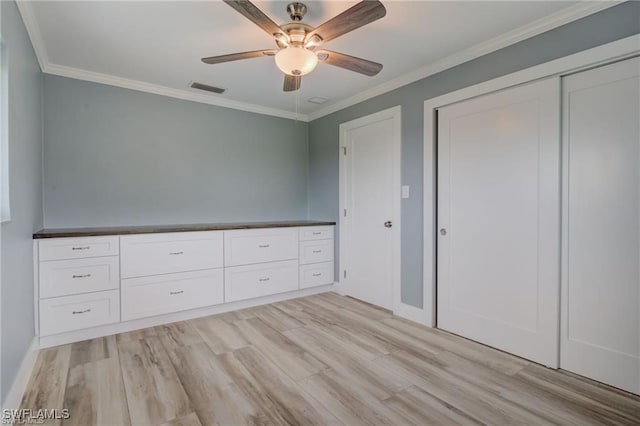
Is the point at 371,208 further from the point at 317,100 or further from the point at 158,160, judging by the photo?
the point at 158,160

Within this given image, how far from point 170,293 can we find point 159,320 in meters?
0.26

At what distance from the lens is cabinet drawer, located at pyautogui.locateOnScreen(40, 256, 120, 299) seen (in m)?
2.46

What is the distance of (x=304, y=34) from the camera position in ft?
6.46

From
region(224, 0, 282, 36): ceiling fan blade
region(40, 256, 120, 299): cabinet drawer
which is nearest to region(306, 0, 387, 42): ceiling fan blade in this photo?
region(224, 0, 282, 36): ceiling fan blade

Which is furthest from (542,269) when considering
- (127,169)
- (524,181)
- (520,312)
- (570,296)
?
(127,169)

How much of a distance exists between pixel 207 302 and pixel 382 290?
1814mm

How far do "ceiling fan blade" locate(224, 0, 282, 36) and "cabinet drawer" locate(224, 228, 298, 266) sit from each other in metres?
2.05

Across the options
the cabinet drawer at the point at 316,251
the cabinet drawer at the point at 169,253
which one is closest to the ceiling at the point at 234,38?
the cabinet drawer at the point at 169,253

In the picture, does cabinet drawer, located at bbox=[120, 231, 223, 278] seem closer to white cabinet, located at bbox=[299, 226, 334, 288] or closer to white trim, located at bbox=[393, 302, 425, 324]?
white cabinet, located at bbox=[299, 226, 334, 288]

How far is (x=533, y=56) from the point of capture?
7.30ft

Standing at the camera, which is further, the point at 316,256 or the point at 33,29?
the point at 316,256

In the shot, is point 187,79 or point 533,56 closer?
point 533,56

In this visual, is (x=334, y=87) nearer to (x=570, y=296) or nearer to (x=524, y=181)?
(x=524, y=181)

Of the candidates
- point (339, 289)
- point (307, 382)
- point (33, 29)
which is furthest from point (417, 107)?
point (33, 29)
